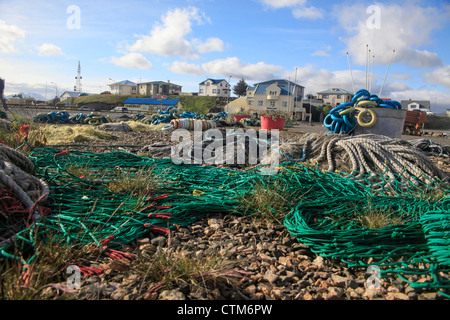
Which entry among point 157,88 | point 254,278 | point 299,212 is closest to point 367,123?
point 299,212

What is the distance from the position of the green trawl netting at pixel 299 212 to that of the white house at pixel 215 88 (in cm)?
8888

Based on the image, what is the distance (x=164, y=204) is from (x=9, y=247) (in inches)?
51.1

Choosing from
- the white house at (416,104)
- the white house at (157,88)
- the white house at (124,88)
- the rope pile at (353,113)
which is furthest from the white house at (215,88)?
the rope pile at (353,113)

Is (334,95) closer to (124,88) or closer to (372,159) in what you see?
(124,88)

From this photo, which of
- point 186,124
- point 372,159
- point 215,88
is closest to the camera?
point 372,159

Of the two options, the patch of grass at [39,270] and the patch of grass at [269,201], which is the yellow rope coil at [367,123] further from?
the patch of grass at [39,270]

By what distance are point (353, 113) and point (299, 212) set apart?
521 centimetres

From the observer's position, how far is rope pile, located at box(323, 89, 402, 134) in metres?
6.93

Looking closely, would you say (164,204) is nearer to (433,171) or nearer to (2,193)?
(2,193)

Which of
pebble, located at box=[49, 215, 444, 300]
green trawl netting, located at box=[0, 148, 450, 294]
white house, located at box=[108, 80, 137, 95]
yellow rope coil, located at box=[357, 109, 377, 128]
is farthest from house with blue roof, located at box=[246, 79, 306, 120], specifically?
pebble, located at box=[49, 215, 444, 300]

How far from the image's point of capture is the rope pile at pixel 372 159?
4.21 m

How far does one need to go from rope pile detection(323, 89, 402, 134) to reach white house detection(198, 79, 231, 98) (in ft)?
279

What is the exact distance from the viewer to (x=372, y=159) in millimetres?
4699

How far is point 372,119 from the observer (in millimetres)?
6852
